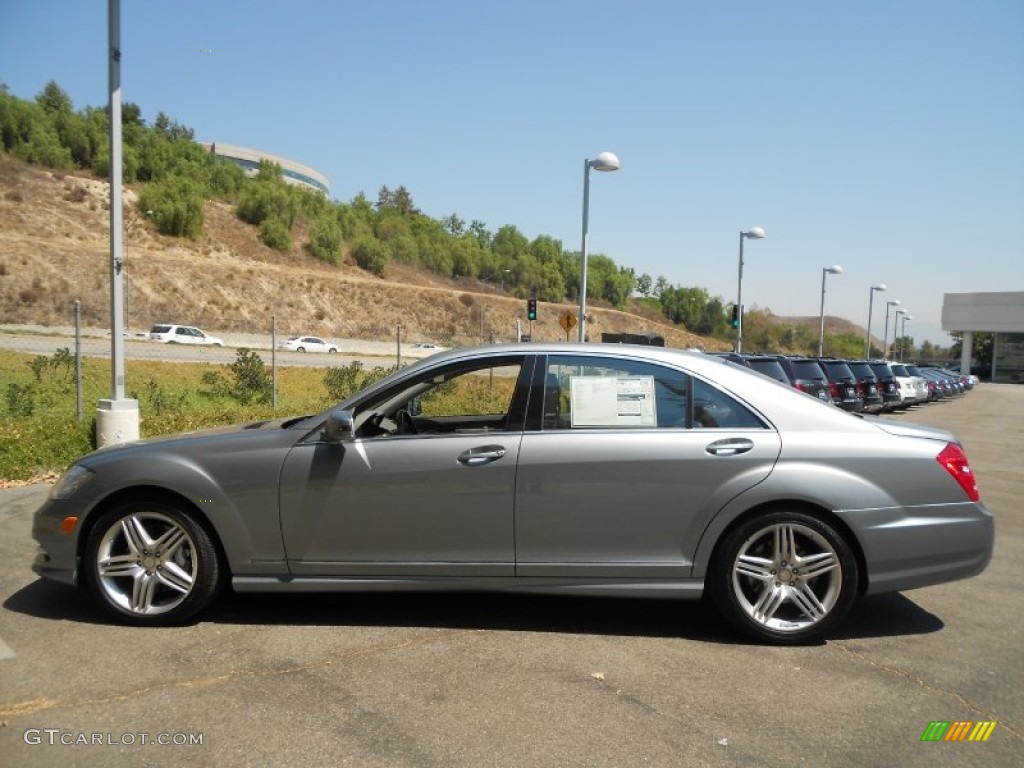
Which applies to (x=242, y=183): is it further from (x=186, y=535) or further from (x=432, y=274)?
(x=186, y=535)

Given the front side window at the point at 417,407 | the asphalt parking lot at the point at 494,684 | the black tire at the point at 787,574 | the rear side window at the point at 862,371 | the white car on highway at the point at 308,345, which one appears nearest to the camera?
the asphalt parking lot at the point at 494,684

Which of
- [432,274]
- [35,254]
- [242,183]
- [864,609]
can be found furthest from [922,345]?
[864,609]

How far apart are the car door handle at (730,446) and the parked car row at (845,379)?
8.88 metres

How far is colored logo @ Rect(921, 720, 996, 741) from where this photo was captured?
3311mm

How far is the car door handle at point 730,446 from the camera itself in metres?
4.23

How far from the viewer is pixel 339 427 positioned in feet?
14.0

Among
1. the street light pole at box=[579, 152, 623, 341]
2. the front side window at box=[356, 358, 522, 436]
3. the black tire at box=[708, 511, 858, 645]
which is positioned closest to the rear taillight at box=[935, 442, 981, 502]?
the black tire at box=[708, 511, 858, 645]

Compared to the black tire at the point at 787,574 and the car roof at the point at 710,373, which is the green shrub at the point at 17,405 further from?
the black tire at the point at 787,574

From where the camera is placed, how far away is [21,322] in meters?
39.7

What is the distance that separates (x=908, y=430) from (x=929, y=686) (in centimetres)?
141

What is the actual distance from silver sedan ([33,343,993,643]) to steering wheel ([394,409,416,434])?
98 mm

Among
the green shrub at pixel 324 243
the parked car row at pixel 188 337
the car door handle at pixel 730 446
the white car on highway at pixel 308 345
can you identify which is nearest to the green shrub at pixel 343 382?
the car door handle at pixel 730 446

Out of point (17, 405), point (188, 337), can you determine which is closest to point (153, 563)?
point (17, 405)

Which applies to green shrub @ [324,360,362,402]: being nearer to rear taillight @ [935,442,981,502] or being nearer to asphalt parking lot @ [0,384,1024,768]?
asphalt parking lot @ [0,384,1024,768]
